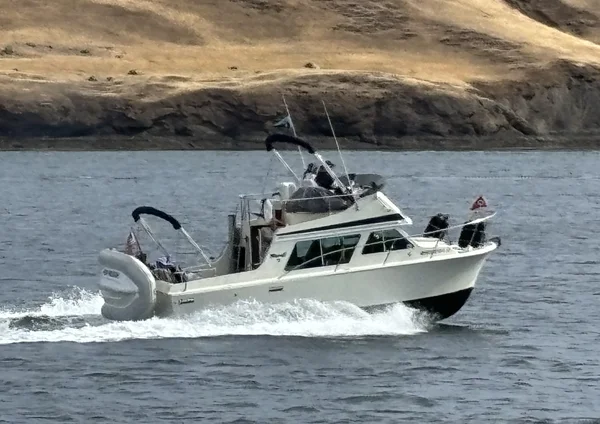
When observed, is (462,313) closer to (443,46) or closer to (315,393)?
(315,393)

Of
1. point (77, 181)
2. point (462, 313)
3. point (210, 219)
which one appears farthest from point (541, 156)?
point (462, 313)

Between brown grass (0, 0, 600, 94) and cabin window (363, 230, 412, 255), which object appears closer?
cabin window (363, 230, 412, 255)

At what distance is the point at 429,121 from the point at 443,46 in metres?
22.5

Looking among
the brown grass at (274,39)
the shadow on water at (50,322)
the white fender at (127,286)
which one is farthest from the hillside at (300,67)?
the white fender at (127,286)

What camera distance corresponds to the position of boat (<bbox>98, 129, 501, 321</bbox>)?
3139cm

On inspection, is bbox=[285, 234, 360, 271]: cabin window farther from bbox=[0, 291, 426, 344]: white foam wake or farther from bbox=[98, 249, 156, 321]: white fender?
bbox=[98, 249, 156, 321]: white fender

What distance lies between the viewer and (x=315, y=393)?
28.3m

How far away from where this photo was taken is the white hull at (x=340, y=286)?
103 feet

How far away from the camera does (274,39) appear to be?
133 m

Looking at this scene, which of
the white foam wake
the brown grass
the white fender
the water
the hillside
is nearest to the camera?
the water

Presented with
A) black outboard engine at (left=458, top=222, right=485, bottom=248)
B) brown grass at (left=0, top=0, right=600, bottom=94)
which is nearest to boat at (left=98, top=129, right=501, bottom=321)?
black outboard engine at (left=458, top=222, right=485, bottom=248)

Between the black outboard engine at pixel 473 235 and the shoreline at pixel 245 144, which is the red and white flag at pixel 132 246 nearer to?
the black outboard engine at pixel 473 235

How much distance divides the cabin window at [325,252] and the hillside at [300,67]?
71889 mm

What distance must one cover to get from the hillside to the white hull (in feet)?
234
